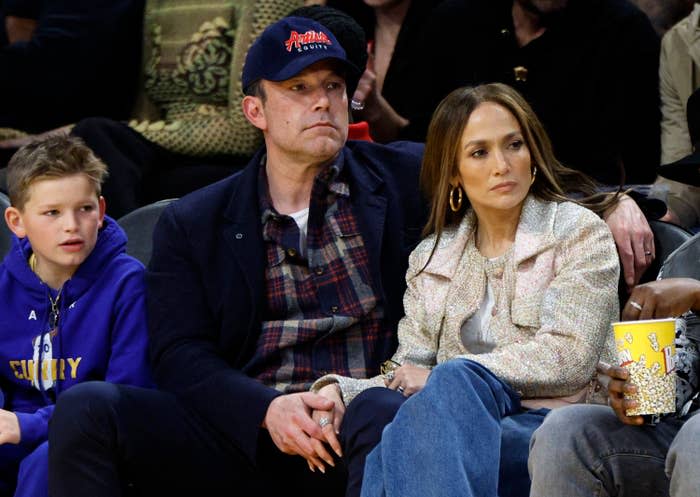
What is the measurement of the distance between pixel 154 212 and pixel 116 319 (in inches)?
24.2

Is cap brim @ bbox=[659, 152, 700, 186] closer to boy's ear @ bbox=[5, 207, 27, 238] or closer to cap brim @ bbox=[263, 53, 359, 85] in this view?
cap brim @ bbox=[263, 53, 359, 85]

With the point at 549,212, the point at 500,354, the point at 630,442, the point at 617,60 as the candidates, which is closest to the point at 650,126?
the point at 617,60

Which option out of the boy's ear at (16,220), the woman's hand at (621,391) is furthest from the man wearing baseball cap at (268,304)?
the woman's hand at (621,391)

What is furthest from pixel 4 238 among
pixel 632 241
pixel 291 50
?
pixel 632 241

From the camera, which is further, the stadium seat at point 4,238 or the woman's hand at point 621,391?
the stadium seat at point 4,238

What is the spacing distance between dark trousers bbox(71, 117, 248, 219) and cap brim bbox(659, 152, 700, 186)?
186cm

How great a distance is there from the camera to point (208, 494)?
3494 millimetres

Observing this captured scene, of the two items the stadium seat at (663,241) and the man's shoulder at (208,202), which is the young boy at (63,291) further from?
the stadium seat at (663,241)

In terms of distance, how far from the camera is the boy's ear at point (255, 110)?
384 centimetres

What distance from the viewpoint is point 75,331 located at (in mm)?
3803

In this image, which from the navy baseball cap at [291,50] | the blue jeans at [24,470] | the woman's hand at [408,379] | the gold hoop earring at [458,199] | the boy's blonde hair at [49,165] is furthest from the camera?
the boy's blonde hair at [49,165]

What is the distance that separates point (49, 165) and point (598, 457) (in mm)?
1755

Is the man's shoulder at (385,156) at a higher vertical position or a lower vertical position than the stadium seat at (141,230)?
higher

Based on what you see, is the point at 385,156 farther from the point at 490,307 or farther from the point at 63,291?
the point at 63,291
